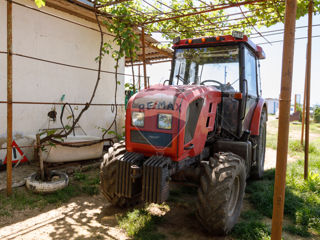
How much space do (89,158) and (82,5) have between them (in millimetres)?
3260

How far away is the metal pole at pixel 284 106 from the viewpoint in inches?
74.6

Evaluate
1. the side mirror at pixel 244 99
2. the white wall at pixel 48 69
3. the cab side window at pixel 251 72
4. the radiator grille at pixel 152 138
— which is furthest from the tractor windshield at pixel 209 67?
the white wall at pixel 48 69

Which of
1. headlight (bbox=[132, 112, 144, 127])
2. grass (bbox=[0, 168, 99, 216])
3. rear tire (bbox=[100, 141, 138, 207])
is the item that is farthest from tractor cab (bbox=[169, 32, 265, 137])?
grass (bbox=[0, 168, 99, 216])

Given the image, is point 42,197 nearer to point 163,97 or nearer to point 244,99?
point 163,97

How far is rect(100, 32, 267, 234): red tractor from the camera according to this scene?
2916mm

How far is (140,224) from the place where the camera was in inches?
129

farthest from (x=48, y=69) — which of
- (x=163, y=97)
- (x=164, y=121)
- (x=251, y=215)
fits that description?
(x=251, y=215)

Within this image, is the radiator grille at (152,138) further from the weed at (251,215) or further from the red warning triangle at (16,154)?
the red warning triangle at (16,154)

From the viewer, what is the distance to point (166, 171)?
9.37ft

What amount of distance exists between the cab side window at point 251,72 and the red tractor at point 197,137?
0.05 meters

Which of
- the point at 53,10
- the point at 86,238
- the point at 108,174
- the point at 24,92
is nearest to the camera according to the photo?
the point at 86,238

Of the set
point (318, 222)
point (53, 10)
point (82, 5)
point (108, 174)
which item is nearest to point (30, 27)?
point (53, 10)

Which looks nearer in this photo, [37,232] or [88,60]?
[37,232]

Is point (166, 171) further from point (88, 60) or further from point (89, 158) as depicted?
point (88, 60)
